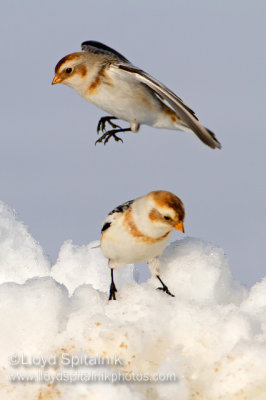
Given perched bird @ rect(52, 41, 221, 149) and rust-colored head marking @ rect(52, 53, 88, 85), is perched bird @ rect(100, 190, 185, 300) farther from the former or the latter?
rust-colored head marking @ rect(52, 53, 88, 85)

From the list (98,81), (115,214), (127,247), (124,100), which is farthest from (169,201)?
(98,81)

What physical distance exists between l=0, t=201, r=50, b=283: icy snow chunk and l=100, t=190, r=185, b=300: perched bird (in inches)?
80.8

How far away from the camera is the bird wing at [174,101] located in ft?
26.2

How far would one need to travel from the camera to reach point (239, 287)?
29.5ft

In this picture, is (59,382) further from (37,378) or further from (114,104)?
(114,104)

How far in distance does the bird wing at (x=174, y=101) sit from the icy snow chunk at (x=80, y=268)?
2518 millimetres

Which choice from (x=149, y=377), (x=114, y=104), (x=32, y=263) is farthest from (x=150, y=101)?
(x=149, y=377)

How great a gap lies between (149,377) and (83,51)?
4.64 m

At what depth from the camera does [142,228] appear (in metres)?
7.77

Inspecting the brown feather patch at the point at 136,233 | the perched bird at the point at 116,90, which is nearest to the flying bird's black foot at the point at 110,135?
the perched bird at the point at 116,90

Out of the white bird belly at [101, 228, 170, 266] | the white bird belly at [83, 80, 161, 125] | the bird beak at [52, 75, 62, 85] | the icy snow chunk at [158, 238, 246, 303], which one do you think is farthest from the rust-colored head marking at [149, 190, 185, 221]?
the bird beak at [52, 75, 62, 85]

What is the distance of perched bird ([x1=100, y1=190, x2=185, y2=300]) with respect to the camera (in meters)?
7.41

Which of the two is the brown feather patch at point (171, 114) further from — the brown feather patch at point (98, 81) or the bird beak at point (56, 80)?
the bird beak at point (56, 80)

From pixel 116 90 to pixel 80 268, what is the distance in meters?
2.65
